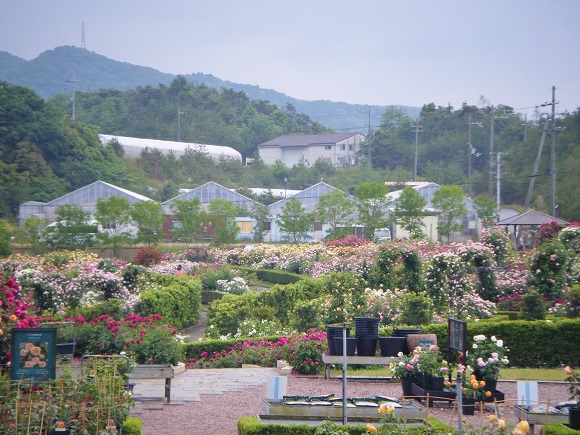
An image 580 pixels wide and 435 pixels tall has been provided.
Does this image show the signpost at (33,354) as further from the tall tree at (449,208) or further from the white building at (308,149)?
the white building at (308,149)

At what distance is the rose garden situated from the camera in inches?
297

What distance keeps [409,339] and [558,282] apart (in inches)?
336

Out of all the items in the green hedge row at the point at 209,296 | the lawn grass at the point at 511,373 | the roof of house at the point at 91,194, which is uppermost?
the roof of house at the point at 91,194

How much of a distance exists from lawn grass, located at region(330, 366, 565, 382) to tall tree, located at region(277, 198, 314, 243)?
Answer: 30.9 meters

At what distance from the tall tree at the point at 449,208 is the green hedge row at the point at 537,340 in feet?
94.5

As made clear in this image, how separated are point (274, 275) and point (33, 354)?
85.7ft

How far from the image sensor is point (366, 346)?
11.9m

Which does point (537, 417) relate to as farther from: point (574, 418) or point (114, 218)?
point (114, 218)

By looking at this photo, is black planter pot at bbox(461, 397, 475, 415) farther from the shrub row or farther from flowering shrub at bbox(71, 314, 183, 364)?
the shrub row

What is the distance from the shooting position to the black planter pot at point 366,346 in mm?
11898

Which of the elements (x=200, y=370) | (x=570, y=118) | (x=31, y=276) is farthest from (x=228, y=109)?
(x=200, y=370)

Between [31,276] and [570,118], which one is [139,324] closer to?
[31,276]

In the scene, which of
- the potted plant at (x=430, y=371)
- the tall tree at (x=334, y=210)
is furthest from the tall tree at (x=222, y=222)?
the potted plant at (x=430, y=371)

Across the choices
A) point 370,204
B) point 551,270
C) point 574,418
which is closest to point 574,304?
point 551,270
